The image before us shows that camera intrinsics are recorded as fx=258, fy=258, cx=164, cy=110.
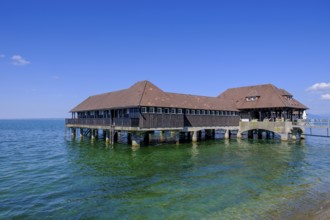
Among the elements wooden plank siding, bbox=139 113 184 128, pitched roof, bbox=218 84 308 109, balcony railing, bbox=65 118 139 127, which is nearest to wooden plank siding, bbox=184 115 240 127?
wooden plank siding, bbox=139 113 184 128

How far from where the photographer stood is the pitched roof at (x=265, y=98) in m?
39.8

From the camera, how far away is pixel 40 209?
1170cm

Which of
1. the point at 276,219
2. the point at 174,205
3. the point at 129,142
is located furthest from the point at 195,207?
the point at 129,142

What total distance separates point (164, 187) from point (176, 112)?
18071mm

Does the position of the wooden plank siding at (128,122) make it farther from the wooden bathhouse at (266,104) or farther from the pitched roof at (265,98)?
the pitched roof at (265,98)

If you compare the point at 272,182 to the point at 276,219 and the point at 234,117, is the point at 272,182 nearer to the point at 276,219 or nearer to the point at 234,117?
the point at 276,219

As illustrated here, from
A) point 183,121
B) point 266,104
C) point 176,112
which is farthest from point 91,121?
point 266,104

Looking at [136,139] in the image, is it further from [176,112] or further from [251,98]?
[251,98]

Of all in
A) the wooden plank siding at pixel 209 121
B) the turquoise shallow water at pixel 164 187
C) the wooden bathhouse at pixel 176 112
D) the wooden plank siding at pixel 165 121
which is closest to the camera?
the turquoise shallow water at pixel 164 187

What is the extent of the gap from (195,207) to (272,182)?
21.7ft

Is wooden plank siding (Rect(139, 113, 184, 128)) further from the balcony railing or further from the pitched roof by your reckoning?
the pitched roof

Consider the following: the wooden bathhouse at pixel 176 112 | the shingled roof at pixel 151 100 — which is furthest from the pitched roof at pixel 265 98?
the shingled roof at pixel 151 100

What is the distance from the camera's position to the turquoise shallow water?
11.3 metres

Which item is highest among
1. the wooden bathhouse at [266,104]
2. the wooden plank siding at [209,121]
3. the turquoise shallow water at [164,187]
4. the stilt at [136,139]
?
the wooden bathhouse at [266,104]
